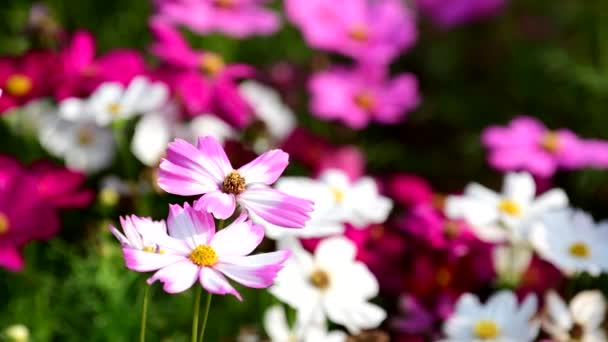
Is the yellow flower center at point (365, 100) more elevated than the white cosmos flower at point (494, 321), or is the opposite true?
the yellow flower center at point (365, 100)

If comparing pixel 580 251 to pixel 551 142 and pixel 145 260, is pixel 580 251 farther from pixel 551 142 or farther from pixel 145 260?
pixel 145 260

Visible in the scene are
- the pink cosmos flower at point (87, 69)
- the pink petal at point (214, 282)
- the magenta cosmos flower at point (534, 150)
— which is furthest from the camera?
the magenta cosmos flower at point (534, 150)

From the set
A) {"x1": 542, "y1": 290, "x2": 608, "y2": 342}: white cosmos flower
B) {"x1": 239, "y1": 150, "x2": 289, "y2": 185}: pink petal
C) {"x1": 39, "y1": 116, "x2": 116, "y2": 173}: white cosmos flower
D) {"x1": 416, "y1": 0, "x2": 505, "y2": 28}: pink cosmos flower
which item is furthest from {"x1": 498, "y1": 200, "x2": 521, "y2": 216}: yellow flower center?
{"x1": 416, "y1": 0, "x2": 505, "y2": 28}: pink cosmos flower

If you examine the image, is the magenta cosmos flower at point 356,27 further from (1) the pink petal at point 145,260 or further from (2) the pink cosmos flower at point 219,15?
(1) the pink petal at point 145,260

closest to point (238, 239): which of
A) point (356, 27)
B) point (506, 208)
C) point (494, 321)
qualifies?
point (494, 321)

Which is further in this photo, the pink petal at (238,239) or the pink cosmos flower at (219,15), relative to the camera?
the pink cosmos flower at (219,15)

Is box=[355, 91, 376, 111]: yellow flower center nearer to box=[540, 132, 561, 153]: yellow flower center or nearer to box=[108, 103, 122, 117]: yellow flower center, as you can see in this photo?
box=[540, 132, 561, 153]: yellow flower center

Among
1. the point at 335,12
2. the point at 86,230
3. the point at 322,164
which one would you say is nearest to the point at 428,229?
the point at 322,164

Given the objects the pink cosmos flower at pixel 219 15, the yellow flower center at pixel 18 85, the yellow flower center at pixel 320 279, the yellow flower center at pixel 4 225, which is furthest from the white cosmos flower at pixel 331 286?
the pink cosmos flower at pixel 219 15
